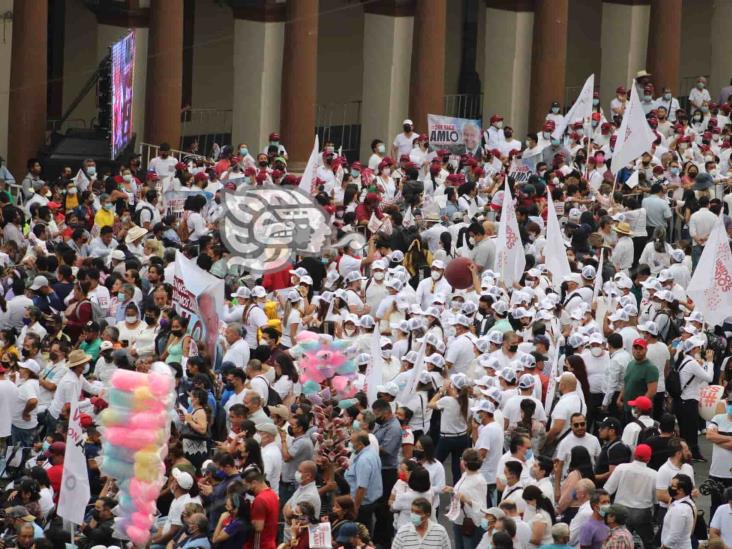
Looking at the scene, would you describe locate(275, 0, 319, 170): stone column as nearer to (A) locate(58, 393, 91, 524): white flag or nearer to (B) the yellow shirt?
(B) the yellow shirt

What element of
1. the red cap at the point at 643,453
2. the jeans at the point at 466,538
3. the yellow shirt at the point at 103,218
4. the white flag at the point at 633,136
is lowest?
the jeans at the point at 466,538

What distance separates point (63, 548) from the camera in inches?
634

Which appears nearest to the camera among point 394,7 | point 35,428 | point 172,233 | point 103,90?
point 35,428

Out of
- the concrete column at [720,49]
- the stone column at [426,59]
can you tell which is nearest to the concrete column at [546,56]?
the stone column at [426,59]

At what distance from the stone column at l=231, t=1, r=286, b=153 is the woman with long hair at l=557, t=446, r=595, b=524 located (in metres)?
17.5

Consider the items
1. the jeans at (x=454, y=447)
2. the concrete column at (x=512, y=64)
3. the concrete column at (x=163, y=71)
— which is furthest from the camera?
the concrete column at (x=512, y=64)

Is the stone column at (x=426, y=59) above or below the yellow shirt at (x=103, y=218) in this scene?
above

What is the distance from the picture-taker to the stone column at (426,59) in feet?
113

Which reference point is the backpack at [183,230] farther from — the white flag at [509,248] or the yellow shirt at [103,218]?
the white flag at [509,248]

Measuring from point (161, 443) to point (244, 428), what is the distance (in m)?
2.23

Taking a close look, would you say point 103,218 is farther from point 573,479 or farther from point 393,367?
point 573,479

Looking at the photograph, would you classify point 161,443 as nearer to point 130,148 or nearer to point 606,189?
point 606,189

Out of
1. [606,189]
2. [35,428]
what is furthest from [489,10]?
[35,428]

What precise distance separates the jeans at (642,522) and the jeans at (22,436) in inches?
231
